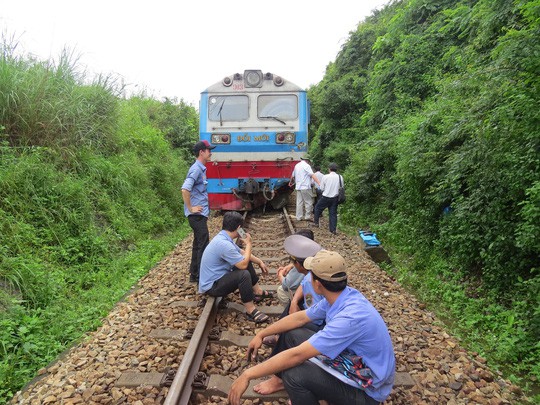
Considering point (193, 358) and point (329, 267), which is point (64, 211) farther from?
point (329, 267)

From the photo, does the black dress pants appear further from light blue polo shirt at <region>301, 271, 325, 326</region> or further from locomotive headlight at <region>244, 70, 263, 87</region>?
locomotive headlight at <region>244, 70, 263, 87</region>

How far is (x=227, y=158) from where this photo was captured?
8742 millimetres

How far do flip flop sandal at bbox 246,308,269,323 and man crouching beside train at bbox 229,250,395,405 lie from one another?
1453mm

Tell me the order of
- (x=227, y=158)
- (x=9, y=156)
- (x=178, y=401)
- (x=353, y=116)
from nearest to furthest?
(x=178, y=401) < (x=9, y=156) < (x=227, y=158) < (x=353, y=116)

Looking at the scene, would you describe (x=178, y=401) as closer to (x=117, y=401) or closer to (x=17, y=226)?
(x=117, y=401)

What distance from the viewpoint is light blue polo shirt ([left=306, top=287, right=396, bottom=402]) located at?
6.79 feet

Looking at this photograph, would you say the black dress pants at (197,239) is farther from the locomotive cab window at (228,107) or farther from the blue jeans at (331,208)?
the locomotive cab window at (228,107)

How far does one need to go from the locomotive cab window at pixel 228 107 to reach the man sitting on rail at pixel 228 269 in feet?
18.0

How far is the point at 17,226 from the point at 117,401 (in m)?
2.92

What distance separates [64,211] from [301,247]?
3904 millimetres

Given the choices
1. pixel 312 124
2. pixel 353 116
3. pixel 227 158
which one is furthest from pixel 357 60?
pixel 227 158

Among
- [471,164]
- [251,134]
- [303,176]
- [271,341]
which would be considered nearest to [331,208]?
[303,176]

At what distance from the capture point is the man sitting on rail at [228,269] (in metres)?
3.81

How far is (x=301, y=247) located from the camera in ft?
9.96
